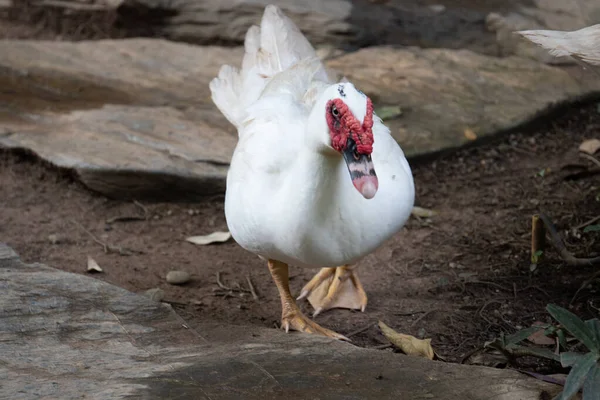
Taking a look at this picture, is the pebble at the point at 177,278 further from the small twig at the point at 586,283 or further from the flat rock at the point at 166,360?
the small twig at the point at 586,283

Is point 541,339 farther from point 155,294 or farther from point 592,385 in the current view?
point 155,294

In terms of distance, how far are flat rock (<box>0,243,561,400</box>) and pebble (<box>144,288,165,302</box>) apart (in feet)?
2.02

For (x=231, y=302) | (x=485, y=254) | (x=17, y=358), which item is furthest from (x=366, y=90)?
(x=17, y=358)

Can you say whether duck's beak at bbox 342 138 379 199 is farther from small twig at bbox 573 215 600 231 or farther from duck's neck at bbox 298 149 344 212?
small twig at bbox 573 215 600 231

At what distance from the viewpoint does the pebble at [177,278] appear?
4066 millimetres

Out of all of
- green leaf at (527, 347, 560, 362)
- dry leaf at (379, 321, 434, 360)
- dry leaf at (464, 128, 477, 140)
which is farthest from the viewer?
dry leaf at (464, 128, 477, 140)

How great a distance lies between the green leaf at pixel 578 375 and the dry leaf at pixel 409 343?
2.98ft

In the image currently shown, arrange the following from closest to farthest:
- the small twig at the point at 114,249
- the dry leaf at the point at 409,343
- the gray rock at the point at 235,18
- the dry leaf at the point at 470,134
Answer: the dry leaf at the point at 409,343
the small twig at the point at 114,249
the dry leaf at the point at 470,134
the gray rock at the point at 235,18

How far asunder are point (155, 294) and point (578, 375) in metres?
2.26

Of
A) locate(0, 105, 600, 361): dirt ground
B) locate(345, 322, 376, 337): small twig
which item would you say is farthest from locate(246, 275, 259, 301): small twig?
locate(345, 322, 376, 337): small twig

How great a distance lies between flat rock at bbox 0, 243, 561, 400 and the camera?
7.70 feet

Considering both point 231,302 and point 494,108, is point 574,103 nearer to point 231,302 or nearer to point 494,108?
point 494,108

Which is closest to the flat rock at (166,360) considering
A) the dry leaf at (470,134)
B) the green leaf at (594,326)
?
the green leaf at (594,326)

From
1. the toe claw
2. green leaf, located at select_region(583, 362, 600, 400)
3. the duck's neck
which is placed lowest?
the toe claw
